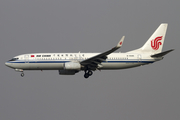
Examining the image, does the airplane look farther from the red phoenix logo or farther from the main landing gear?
the red phoenix logo

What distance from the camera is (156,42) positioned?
57656 millimetres

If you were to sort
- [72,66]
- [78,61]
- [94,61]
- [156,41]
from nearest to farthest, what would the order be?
[72,66] < [94,61] < [78,61] < [156,41]

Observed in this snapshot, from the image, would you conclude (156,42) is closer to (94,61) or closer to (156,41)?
(156,41)

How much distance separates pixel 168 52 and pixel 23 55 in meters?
22.1

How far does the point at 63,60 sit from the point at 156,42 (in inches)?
629

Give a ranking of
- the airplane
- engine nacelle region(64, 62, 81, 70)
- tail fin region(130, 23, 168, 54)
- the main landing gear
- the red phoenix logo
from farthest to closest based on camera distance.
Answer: the red phoenix logo → tail fin region(130, 23, 168, 54) → the main landing gear → the airplane → engine nacelle region(64, 62, 81, 70)

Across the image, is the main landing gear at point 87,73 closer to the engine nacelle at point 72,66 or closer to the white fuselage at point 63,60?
the white fuselage at point 63,60

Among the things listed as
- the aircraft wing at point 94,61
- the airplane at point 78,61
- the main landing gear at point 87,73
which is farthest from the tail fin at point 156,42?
the main landing gear at point 87,73

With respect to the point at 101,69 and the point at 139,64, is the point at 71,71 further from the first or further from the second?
the point at 139,64

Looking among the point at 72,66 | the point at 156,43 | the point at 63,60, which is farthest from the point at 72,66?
the point at 156,43

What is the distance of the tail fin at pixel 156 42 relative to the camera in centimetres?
5697

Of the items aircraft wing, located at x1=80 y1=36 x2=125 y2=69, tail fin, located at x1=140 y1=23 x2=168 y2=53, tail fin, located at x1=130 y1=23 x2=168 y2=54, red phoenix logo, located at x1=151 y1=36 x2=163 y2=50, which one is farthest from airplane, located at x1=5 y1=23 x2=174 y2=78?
red phoenix logo, located at x1=151 y1=36 x2=163 y2=50

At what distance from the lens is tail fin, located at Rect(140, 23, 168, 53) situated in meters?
57.1

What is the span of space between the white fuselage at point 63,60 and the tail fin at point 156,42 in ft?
8.59
